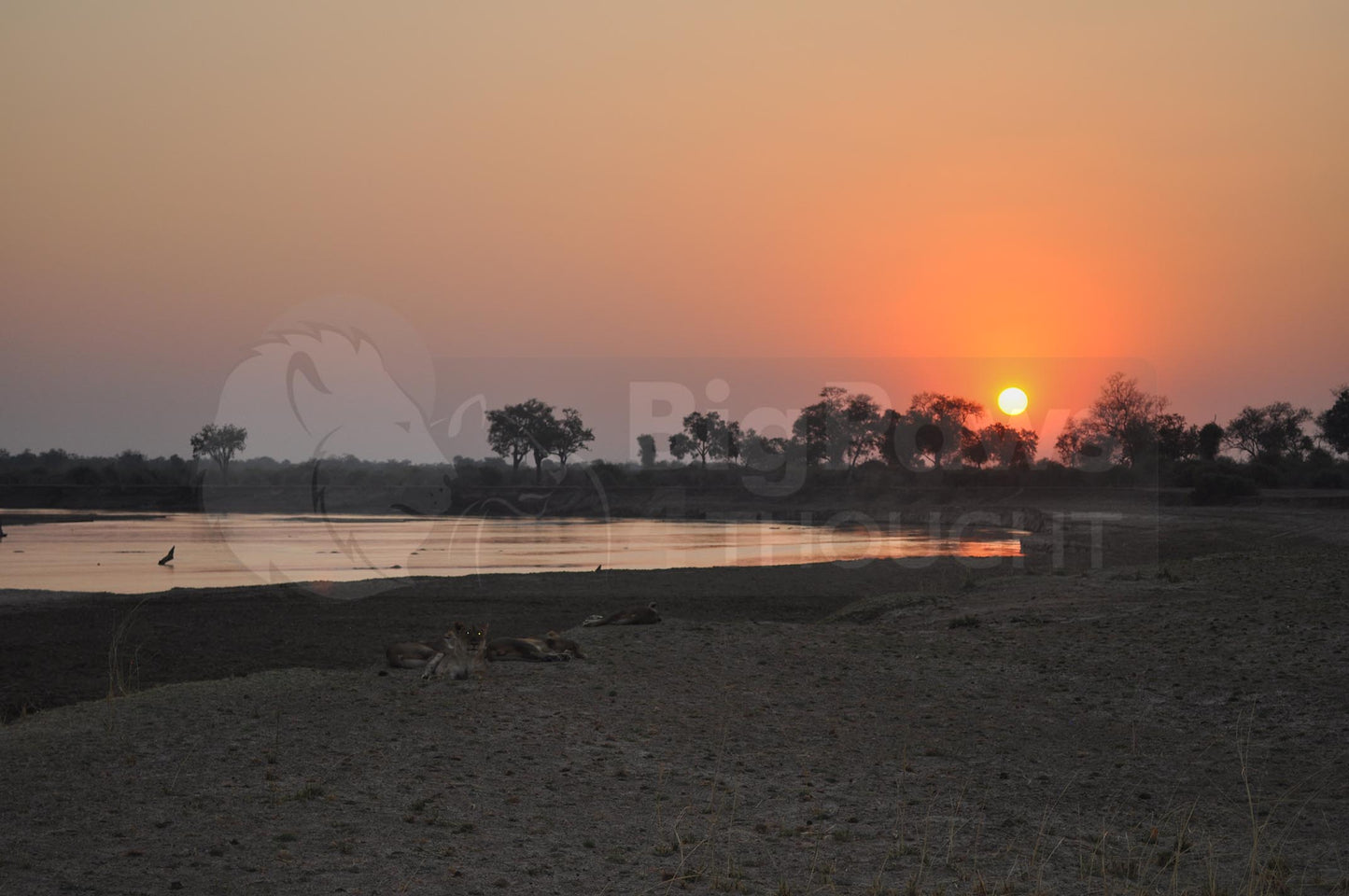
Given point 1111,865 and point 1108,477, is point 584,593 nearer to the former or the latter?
point 1111,865

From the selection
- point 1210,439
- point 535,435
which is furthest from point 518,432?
point 1210,439

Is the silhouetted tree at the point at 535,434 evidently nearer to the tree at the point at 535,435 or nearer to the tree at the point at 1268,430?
the tree at the point at 535,435

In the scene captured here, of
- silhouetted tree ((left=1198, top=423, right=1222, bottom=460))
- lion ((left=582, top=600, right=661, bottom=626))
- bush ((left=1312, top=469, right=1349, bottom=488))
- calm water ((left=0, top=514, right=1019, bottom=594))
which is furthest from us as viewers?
silhouetted tree ((left=1198, top=423, right=1222, bottom=460))

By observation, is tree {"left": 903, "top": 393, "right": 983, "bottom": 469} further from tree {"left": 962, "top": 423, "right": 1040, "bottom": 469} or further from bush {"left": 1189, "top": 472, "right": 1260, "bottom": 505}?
bush {"left": 1189, "top": 472, "right": 1260, "bottom": 505}

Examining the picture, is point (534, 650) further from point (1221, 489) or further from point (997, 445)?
point (997, 445)

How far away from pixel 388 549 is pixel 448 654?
31237 mm

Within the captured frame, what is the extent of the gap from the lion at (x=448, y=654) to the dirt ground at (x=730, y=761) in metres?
0.22

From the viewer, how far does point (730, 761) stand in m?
7.36

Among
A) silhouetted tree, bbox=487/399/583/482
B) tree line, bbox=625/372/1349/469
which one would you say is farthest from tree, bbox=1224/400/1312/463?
silhouetted tree, bbox=487/399/583/482

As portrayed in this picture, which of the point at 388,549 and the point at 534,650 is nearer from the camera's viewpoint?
the point at 534,650

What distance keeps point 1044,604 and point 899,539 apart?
30.9 meters

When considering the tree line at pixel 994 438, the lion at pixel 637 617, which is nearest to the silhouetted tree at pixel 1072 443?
the tree line at pixel 994 438

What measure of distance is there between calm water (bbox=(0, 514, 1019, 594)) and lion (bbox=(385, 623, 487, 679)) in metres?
15.3

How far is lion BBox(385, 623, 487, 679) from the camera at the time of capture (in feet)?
32.6
